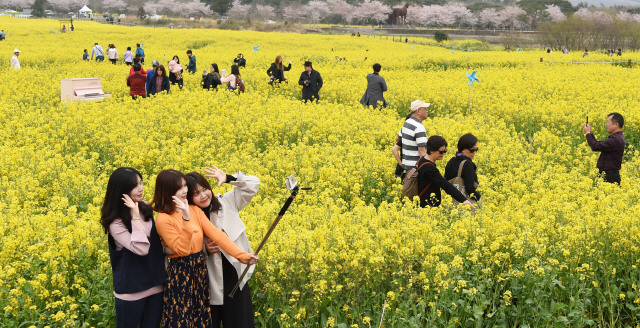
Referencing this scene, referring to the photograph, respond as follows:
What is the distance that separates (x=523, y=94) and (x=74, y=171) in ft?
52.5

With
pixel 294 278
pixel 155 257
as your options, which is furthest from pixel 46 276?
pixel 294 278

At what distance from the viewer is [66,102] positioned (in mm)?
17016

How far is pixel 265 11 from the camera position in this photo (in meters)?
→ 148

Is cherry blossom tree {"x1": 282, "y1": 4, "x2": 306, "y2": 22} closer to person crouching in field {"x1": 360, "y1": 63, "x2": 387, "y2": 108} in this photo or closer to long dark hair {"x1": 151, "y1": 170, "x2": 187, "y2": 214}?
person crouching in field {"x1": 360, "y1": 63, "x2": 387, "y2": 108}

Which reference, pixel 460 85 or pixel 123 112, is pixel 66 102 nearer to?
pixel 123 112

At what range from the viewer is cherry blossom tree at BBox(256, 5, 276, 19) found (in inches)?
5778

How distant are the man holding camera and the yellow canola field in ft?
1.64

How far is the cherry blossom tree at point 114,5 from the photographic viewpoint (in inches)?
6107

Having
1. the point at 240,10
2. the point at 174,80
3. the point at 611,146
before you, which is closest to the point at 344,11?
the point at 240,10

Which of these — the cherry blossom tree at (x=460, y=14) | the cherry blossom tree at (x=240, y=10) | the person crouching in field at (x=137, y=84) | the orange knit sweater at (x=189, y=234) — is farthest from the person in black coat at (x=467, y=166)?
the cherry blossom tree at (x=240, y=10)

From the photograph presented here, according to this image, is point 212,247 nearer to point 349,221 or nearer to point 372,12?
point 349,221

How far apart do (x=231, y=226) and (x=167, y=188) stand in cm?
73

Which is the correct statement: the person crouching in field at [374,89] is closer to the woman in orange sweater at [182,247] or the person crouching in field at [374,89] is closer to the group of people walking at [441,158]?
the group of people walking at [441,158]

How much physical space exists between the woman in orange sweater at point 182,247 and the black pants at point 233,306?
10.1 inches
